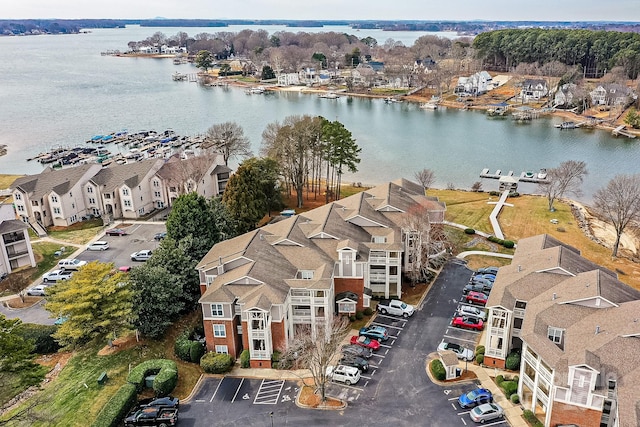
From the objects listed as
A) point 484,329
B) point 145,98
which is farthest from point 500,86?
point 484,329

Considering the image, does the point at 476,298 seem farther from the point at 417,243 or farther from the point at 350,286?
the point at 350,286

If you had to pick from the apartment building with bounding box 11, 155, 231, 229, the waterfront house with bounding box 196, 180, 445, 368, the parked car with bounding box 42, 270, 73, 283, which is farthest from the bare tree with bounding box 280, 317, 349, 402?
the apartment building with bounding box 11, 155, 231, 229

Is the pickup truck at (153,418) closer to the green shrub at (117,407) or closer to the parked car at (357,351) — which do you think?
the green shrub at (117,407)

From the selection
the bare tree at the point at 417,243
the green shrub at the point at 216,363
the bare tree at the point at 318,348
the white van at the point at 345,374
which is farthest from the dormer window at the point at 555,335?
the green shrub at the point at 216,363

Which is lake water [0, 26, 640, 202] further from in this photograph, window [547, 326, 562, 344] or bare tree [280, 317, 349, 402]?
window [547, 326, 562, 344]

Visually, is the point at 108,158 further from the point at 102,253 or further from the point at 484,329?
the point at 484,329

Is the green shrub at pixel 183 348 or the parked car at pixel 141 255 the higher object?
the green shrub at pixel 183 348
